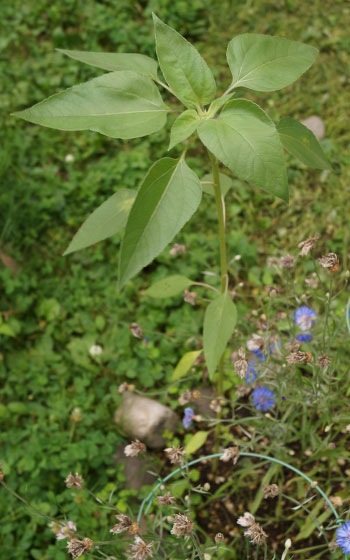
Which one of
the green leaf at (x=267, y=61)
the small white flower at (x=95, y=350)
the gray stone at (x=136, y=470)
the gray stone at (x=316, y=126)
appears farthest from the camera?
the gray stone at (x=316, y=126)

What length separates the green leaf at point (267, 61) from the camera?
53.1 inches

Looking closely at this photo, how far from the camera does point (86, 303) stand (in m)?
2.72

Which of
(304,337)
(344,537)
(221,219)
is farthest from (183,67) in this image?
(344,537)

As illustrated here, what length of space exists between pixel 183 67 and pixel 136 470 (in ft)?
5.25

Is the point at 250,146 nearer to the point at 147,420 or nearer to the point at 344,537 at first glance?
the point at 344,537

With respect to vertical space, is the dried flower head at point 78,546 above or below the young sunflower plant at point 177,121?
below

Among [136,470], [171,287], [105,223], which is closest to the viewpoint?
[105,223]

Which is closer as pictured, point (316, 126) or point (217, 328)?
point (217, 328)

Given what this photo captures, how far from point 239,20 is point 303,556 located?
126 inches

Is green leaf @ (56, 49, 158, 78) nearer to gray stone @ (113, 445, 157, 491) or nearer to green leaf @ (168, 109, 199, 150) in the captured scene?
green leaf @ (168, 109, 199, 150)

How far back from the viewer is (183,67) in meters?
1.35

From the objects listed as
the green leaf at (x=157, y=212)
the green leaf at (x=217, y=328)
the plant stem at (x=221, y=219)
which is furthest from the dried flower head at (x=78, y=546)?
the plant stem at (x=221, y=219)

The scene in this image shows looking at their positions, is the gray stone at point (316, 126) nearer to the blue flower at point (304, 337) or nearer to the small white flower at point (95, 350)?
the blue flower at point (304, 337)

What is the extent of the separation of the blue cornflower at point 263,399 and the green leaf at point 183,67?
102 cm
